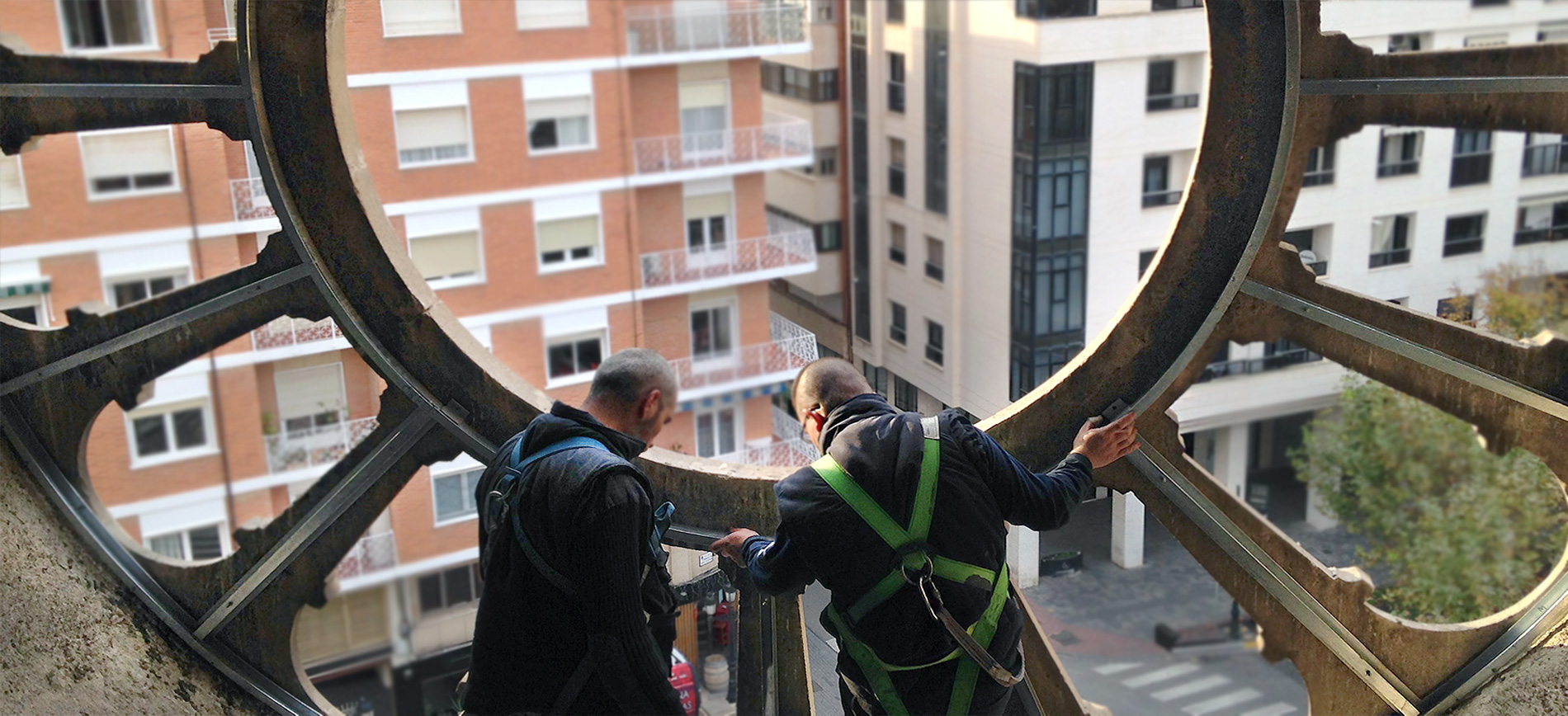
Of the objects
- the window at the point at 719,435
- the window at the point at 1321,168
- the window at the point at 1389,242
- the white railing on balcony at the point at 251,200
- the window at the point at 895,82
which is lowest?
the window at the point at 719,435

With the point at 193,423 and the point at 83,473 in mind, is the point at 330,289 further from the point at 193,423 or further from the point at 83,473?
the point at 193,423

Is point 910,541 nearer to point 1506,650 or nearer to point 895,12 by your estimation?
point 1506,650

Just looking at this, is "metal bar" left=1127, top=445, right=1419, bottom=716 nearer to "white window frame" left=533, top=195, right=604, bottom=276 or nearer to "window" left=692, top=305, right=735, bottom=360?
"window" left=692, top=305, right=735, bottom=360

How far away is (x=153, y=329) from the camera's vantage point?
2477 millimetres

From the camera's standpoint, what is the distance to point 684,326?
4.91 m

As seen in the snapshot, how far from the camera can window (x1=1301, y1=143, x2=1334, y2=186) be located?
14.8ft

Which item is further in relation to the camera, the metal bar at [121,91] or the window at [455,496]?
the window at [455,496]

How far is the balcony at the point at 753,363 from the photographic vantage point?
350 cm

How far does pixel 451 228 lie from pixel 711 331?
142 cm

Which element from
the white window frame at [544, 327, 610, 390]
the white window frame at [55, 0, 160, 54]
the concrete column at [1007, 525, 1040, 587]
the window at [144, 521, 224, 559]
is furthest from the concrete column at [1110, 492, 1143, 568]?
the window at [144, 521, 224, 559]

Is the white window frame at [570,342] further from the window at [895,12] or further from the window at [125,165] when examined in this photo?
the window at [125,165]

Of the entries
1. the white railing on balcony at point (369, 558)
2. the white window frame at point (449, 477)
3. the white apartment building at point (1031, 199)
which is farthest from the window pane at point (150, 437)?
the white apartment building at point (1031, 199)

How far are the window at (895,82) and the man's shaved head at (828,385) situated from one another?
83.4 inches

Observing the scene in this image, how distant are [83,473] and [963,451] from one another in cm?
164
